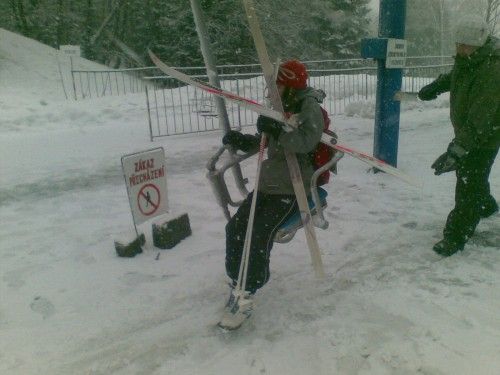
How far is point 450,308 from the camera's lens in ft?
10.1

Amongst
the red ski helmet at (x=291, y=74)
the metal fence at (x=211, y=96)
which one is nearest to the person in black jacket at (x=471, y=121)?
the red ski helmet at (x=291, y=74)

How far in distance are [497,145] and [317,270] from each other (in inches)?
70.1

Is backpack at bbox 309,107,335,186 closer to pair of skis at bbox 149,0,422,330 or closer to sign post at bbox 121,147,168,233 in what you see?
pair of skis at bbox 149,0,422,330

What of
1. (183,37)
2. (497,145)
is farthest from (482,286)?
(183,37)

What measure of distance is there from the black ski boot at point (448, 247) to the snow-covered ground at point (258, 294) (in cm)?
6

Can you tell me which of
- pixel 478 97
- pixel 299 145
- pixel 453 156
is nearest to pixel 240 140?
pixel 299 145

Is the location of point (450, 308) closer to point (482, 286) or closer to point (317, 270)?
point (482, 286)

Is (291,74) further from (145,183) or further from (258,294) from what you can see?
(145,183)

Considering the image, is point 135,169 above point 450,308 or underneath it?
above

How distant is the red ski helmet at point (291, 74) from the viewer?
9.67ft

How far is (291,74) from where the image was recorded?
295cm

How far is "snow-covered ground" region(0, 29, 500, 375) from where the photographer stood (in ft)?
8.73

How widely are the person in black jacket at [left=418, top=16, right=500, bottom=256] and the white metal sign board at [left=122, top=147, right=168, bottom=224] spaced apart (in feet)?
7.95

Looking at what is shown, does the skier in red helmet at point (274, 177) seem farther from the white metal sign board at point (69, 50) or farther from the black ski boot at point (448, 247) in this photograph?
the white metal sign board at point (69, 50)
